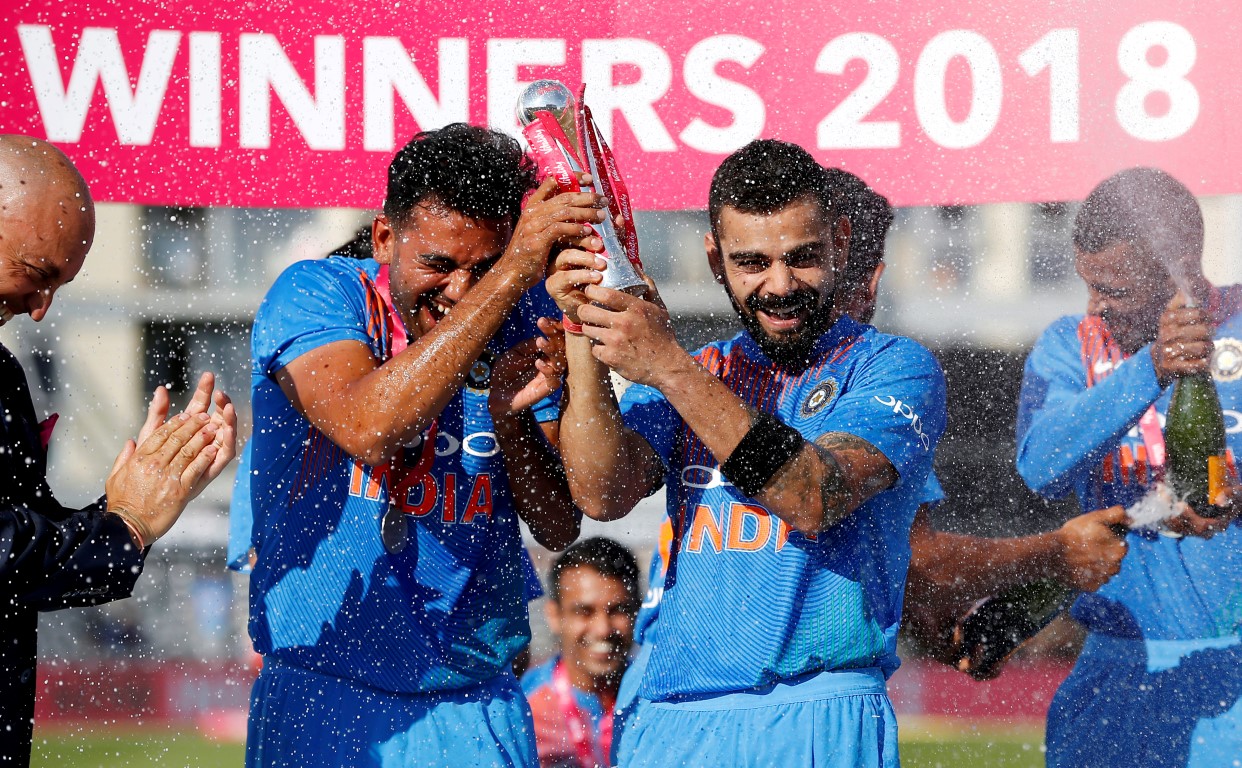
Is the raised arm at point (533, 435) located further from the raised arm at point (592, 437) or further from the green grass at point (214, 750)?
the green grass at point (214, 750)

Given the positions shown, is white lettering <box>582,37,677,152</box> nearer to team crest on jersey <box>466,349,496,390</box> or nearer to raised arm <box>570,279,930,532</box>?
team crest on jersey <box>466,349,496,390</box>

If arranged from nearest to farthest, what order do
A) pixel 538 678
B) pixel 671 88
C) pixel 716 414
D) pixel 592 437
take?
pixel 716 414 < pixel 592 437 < pixel 671 88 < pixel 538 678

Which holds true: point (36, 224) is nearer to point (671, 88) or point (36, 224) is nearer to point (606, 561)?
point (671, 88)

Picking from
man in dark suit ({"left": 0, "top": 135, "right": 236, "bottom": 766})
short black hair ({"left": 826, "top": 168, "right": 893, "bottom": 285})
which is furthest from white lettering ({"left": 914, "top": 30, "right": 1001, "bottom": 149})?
man in dark suit ({"left": 0, "top": 135, "right": 236, "bottom": 766})

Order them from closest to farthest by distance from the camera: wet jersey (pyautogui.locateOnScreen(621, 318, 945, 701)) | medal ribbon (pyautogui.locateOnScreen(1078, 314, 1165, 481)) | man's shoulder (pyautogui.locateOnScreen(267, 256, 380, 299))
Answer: wet jersey (pyautogui.locateOnScreen(621, 318, 945, 701))
man's shoulder (pyautogui.locateOnScreen(267, 256, 380, 299))
medal ribbon (pyautogui.locateOnScreen(1078, 314, 1165, 481))

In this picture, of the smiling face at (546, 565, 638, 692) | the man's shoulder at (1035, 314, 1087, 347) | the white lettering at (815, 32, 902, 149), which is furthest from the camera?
the smiling face at (546, 565, 638, 692)

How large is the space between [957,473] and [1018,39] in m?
2.63

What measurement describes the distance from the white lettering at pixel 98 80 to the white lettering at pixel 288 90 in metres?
0.23

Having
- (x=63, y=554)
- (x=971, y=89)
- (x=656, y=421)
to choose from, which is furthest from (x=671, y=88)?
(x=63, y=554)

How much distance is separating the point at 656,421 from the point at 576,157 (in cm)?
64

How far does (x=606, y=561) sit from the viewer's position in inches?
185

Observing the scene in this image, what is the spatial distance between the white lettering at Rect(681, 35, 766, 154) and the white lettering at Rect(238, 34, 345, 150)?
1.06 meters

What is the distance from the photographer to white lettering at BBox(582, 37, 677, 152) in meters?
4.17

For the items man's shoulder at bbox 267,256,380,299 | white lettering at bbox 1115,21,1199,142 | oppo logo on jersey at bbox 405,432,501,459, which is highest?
white lettering at bbox 1115,21,1199,142
